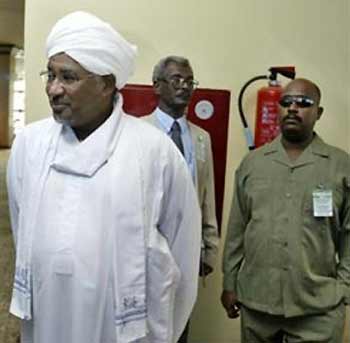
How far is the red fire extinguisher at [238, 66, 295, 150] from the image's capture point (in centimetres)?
314

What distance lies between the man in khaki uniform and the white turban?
91 cm

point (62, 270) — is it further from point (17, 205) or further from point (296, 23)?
point (296, 23)

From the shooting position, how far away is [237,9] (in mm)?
3225

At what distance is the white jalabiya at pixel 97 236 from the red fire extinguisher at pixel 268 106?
1454 mm

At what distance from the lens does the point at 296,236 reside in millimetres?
2311

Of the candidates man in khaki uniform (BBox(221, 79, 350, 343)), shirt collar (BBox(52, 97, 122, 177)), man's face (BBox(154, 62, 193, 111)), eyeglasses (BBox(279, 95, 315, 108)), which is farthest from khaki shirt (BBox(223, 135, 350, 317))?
shirt collar (BBox(52, 97, 122, 177))

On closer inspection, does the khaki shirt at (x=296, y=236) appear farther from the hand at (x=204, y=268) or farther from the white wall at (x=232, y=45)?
the white wall at (x=232, y=45)

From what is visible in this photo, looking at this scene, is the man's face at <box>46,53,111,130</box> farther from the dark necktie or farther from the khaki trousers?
the khaki trousers

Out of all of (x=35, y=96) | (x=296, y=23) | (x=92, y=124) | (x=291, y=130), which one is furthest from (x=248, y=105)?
(x=92, y=124)

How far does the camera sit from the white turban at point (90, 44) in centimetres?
169

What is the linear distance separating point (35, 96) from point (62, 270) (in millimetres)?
1657

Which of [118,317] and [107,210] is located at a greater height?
[107,210]

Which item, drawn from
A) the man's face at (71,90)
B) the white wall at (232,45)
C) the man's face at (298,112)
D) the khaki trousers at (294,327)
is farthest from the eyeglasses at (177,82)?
the khaki trousers at (294,327)

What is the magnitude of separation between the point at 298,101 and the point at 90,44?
3.43 ft
